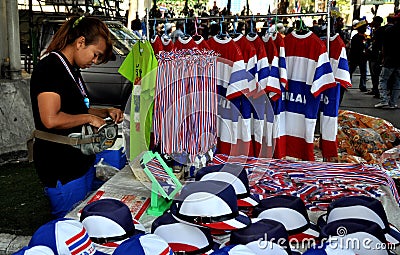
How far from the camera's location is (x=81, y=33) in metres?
2.39

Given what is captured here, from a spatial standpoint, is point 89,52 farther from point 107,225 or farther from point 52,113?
point 107,225

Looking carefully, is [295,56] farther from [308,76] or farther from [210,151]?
[210,151]

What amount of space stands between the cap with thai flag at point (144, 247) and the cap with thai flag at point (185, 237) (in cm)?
24

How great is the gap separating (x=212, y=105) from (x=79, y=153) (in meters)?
1.03

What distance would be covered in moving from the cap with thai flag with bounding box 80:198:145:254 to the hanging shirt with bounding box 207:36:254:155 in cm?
176

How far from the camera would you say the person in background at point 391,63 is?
8.62 meters

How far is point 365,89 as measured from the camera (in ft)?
37.1

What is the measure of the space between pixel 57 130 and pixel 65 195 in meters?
0.37

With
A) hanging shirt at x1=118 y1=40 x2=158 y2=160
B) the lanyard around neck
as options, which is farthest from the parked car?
the lanyard around neck

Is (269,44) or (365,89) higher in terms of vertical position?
(269,44)

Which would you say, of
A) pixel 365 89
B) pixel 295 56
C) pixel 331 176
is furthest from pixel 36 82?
pixel 365 89

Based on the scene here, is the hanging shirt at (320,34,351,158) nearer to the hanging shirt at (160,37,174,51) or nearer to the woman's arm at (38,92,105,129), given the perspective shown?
the hanging shirt at (160,37,174,51)

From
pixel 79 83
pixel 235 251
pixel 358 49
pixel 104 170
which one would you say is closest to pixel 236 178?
pixel 235 251

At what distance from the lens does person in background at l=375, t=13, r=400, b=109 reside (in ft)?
28.3
